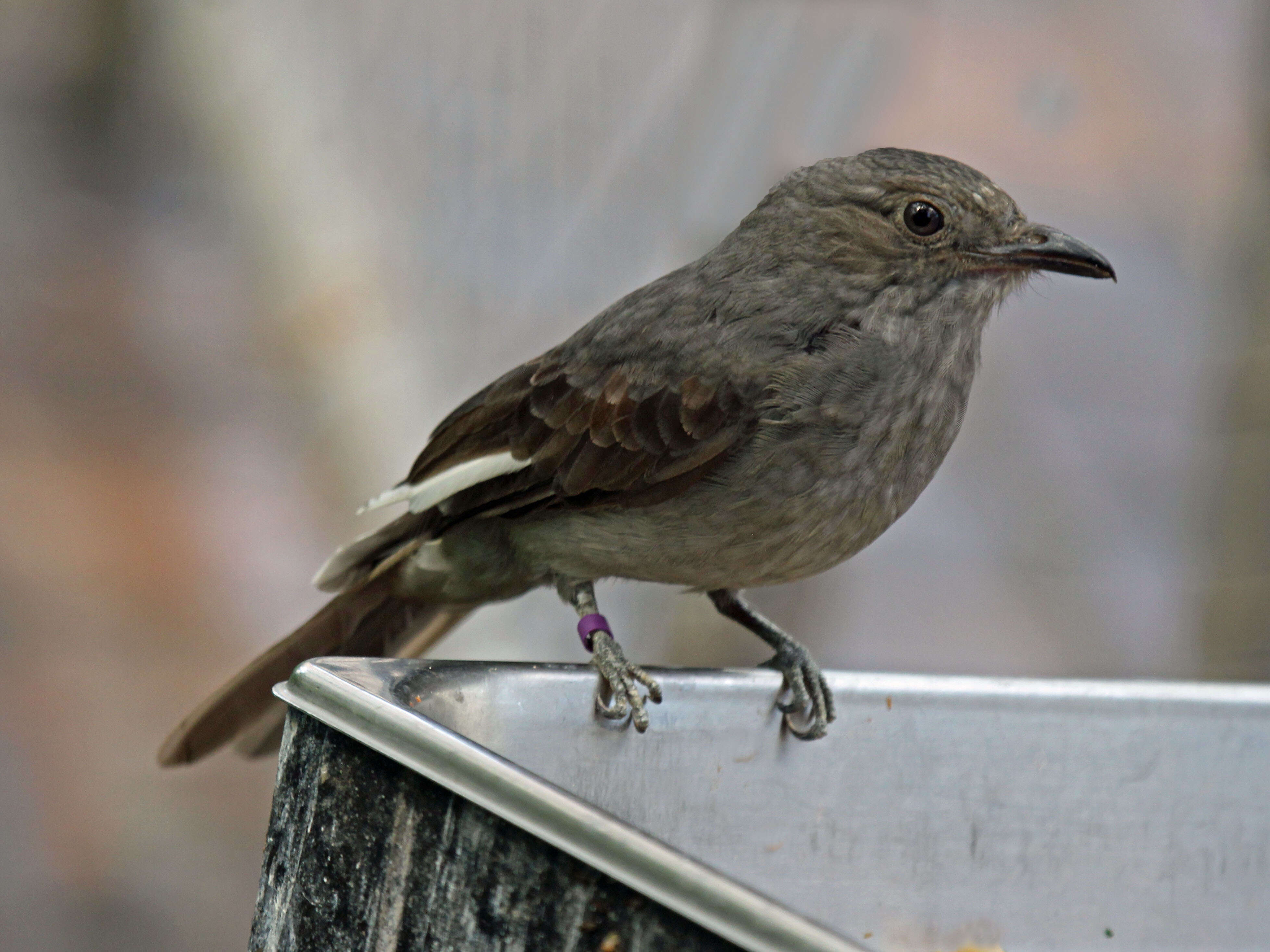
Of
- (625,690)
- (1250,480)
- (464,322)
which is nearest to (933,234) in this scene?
(625,690)

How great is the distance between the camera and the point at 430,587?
9.11ft

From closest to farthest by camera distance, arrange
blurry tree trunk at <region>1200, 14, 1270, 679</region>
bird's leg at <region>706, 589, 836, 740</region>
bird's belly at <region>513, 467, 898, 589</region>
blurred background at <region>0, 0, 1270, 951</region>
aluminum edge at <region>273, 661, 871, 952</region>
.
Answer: aluminum edge at <region>273, 661, 871, 952</region>
bird's leg at <region>706, 589, 836, 740</region>
bird's belly at <region>513, 467, 898, 589</region>
blurry tree trunk at <region>1200, 14, 1270, 679</region>
blurred background at <region>0, 0, 1270, 951</region>

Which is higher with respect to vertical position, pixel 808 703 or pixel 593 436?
pixel 593 436

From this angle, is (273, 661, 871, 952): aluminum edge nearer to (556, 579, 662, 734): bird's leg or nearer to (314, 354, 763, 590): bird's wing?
(556, 579, 662, 734): bird's leg

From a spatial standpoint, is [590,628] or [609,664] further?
[590,628]

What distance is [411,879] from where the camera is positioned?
132 centimetres

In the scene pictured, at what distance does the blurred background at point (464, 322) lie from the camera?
4.84 m

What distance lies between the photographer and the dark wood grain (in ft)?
3.92

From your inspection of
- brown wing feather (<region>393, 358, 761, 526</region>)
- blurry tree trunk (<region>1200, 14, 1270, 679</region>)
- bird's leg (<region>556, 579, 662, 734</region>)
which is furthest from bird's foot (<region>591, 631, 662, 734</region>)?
blurry tree trunk (<region>1200, 14, 1270, 679</region>)

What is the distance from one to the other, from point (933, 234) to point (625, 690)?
1010 mm

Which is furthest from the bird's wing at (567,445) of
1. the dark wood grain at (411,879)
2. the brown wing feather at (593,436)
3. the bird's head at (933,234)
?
the dark wood grain at (411,879)

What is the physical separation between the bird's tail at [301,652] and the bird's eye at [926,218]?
1174 millimetres

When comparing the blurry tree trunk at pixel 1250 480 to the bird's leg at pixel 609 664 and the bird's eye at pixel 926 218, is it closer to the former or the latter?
the bird's eye at pixel 926 218

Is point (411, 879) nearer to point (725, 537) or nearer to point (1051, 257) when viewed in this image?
point (725, 537)
